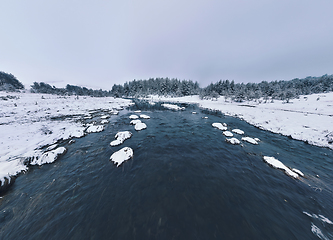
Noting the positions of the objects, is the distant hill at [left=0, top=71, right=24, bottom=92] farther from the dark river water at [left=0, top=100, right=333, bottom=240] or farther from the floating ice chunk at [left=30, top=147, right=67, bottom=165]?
the dark river water at [left=0, top=100, right=333, bottom=240]

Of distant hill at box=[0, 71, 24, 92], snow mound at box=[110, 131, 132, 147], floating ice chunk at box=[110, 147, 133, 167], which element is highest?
distant hill at box=[0, 71, 24, 92]

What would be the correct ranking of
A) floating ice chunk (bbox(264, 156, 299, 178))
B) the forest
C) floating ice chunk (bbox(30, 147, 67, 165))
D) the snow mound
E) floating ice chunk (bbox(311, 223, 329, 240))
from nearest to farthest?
floating ice chunk (bbox(311, 223, 329, 240))
floating ice chunk (bbox(264, 156, 299, 178))
floating ice chunk (bbox(30, 147, 67, 165))
the snow mound
the forest

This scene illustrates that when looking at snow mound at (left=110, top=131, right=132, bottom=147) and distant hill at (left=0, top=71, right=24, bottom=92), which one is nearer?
snow mound at (left=110, top=131, right=132, bottom=147)

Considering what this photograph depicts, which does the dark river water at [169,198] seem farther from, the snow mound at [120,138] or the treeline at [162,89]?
the treeline at [162,89]

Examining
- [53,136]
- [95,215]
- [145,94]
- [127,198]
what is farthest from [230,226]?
[145,94]

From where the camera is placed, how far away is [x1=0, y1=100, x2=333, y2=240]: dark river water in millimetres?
5113

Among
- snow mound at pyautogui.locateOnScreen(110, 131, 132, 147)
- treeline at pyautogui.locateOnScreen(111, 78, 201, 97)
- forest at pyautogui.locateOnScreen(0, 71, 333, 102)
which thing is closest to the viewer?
snow mound at pyautogui.locateOnScreen(110, 131, 132, 147)

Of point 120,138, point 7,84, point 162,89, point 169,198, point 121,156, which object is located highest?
point 162,89

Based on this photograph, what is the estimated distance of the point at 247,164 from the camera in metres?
9.88

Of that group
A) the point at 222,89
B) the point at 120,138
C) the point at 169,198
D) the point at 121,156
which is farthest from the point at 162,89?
the point at 169,198

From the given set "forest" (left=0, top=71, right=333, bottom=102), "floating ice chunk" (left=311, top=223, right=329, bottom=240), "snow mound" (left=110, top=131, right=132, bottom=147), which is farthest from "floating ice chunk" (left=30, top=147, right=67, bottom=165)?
"forest" (left=0, top=71, right=333, bottom=102)

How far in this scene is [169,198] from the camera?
6.68m

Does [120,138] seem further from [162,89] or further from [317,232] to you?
[162,89]

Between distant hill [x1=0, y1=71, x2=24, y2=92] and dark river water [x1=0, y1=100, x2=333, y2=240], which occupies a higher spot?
distant hill [x1=0, y1=71, x2=24, y2=92]
